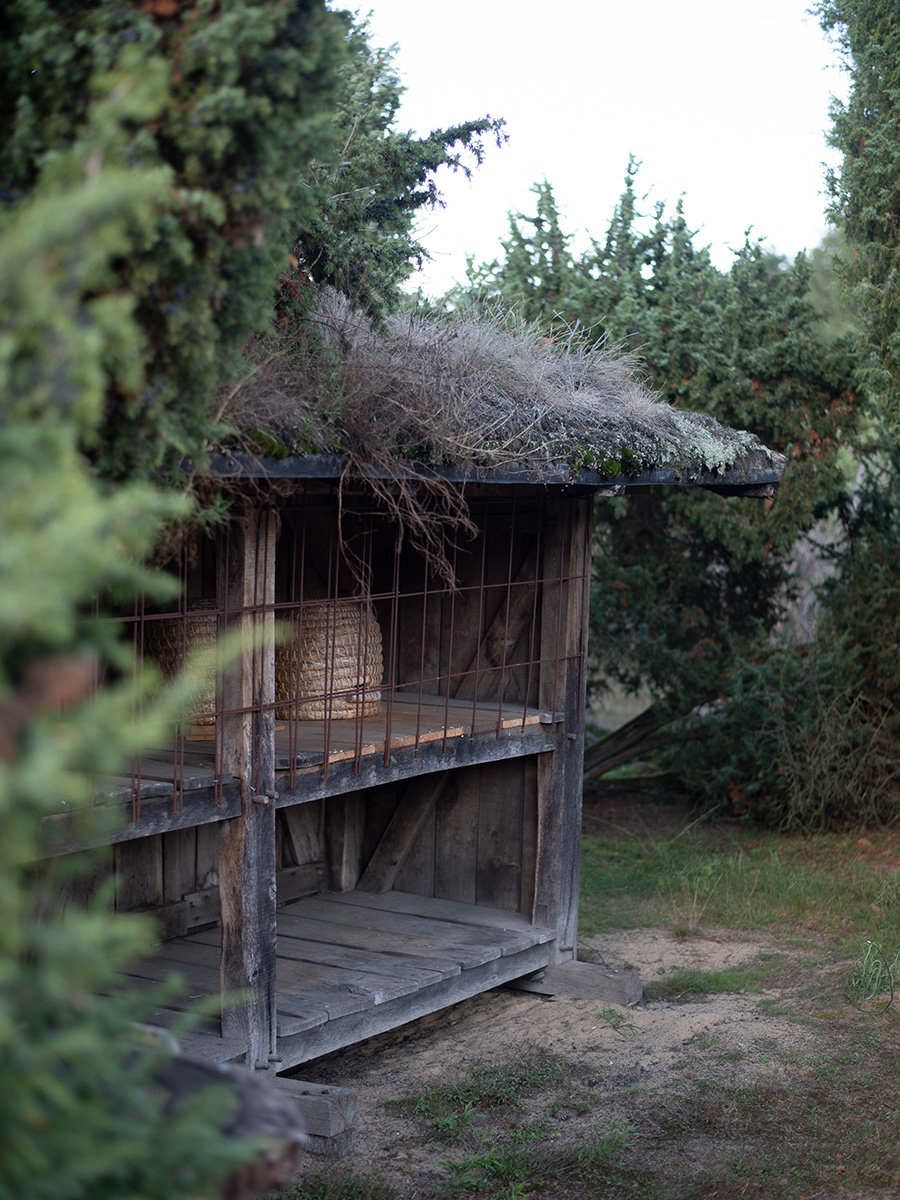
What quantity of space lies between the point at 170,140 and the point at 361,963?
4108 millimetres

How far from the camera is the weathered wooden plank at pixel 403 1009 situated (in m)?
4.42

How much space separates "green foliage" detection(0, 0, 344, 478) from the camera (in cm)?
178

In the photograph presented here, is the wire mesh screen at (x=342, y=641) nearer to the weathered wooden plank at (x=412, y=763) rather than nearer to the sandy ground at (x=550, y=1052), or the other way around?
the weathered wooden plank at (x=412, y=763)

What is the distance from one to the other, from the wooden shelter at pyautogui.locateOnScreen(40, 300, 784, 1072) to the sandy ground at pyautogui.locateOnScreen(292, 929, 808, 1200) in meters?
0.28

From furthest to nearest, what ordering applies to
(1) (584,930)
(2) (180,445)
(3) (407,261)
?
(1) (584,930)
(3) (407,261)
(2) (180,445)

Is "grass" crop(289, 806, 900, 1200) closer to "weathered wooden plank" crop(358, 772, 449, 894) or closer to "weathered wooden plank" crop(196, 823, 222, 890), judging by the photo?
"weathered wooden plank" crop(358, 772, 449, 894)

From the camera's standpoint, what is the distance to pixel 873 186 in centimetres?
835

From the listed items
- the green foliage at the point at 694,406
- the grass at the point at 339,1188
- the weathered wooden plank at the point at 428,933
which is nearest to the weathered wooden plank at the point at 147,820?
the grass at the point at 339,1188

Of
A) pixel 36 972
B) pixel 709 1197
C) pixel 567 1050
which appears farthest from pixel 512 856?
pixel 36 972

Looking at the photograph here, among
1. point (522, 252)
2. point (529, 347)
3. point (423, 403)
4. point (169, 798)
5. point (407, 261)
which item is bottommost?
point (169, 798)

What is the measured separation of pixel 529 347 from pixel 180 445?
334 centimetres

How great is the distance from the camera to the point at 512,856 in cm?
611

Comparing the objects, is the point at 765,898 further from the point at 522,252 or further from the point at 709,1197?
the point at 522,252

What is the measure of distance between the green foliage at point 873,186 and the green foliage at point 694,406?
0.71 m
